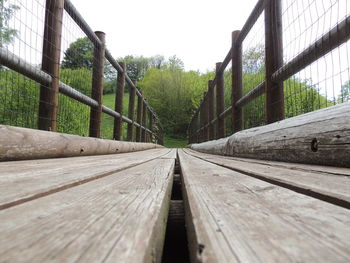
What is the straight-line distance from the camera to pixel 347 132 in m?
1.01

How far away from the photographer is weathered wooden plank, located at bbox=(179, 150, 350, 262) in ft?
0.83

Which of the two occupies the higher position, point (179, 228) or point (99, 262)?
point (99, 262)

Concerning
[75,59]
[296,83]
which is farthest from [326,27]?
[75,59]

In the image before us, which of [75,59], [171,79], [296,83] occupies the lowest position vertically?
[296,83]

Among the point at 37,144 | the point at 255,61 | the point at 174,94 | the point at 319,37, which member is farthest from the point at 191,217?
the point at 174,94

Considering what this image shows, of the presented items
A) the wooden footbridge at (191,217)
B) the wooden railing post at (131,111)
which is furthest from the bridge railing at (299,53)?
the wooden railing post at (131,111)

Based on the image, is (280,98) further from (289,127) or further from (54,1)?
(54,1)

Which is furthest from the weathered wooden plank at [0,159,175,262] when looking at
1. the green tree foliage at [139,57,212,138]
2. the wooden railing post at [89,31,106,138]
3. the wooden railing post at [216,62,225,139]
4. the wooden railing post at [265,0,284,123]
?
the green tree foliage at [139,57,212,138]

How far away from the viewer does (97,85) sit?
3.62 metres

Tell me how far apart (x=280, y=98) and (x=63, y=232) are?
2.23 meters

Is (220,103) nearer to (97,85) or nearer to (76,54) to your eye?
(97,85)

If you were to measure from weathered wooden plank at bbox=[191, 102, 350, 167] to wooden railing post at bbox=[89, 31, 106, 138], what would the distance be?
239cm

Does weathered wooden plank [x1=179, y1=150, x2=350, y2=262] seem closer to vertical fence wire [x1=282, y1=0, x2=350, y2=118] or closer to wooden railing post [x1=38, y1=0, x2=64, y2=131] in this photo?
vertical fence wire [x1=282, y1=0, x2=350, y2=118]

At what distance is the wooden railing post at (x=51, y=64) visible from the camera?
7.10 ft
